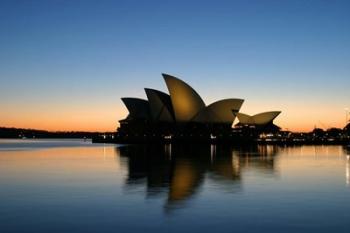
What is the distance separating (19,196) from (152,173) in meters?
9.43

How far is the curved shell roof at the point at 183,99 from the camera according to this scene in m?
82.9

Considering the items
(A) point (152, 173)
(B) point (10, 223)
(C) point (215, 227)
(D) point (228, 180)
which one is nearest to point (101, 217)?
(B) point (10, 223)

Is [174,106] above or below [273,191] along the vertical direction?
above

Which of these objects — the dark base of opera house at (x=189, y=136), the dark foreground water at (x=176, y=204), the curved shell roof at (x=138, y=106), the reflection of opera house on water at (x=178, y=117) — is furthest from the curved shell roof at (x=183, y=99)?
the dark foreground water at (x=176, y=204)

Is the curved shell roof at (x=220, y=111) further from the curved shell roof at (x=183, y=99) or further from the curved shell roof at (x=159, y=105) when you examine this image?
the curved shell roof at (x=159, y=105)

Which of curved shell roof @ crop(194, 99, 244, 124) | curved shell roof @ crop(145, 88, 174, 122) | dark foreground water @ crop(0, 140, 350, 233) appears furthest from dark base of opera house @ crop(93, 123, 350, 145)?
dark foreground water @ crop(0, 140, 350, 233)

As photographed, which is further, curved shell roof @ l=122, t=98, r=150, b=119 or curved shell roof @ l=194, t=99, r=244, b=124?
curved shell roof @ l=122, t=98, r=150, b=119

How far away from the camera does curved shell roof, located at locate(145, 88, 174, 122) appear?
90.6 metres

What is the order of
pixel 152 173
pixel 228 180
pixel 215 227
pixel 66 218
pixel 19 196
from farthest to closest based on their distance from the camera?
pixel 152 173, pixel 228 180, pixel 19 196, pixel 66 218, pixel 215 227

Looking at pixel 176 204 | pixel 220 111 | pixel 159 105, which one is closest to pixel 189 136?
pixel 220 111

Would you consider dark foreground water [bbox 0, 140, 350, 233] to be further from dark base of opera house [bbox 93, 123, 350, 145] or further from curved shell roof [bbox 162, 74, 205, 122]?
dark base of opera house [bbox 93, 123, 350, 145]

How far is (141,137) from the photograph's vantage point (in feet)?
340

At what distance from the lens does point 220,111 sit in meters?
100

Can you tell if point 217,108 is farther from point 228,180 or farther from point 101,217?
point 101,217
